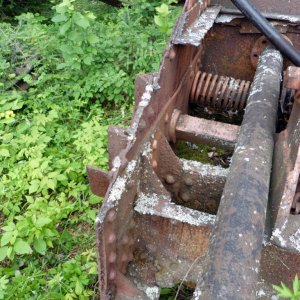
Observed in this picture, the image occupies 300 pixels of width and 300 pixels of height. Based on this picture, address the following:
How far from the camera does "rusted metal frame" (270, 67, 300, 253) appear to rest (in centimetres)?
165

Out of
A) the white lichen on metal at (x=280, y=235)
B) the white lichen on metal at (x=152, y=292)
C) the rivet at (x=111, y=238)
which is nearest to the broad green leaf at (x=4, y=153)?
the white lichen on metal at (x=152, y=292)

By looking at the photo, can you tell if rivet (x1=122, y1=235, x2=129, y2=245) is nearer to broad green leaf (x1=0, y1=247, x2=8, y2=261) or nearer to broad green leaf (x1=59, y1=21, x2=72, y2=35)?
broad green leaf (x1=0, y1=247, x2=8, y2=261)

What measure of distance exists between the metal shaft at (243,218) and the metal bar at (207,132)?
290 millimetres

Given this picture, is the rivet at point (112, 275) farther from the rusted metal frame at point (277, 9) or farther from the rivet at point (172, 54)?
the rusted metal frame at point (277, 9)

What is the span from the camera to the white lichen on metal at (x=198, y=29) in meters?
2.28

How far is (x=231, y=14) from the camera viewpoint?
3.06 meters

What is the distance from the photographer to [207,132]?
2.42 metres

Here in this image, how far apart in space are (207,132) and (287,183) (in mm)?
797

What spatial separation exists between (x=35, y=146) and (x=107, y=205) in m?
1.96

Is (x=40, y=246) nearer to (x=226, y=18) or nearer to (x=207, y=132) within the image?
(x=207, y=132)

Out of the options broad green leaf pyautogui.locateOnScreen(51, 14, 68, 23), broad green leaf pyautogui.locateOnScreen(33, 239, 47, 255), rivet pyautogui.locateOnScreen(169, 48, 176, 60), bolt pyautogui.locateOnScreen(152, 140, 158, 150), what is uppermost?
rivet pyautogui.locateOnScreen(169, 48, 176, 60)

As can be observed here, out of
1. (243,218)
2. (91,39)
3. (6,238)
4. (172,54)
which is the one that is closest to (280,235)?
(243,218)

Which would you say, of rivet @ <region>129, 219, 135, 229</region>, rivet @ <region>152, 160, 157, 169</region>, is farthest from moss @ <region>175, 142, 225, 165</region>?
rivet @ <region>129, 219, 135, 229</region>

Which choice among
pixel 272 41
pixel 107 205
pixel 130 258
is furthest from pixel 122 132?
pixel 272 41
